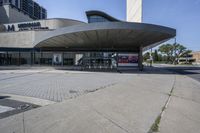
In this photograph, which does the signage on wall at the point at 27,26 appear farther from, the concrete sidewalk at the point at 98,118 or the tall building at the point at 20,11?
the concrete sidewalk at the point at 98,118

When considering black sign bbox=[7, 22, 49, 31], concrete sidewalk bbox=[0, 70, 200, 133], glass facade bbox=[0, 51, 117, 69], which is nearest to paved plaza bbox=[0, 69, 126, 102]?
concrete sidewalk bbox=[0, 70, 200, 133]

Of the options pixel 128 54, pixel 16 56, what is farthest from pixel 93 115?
pixel 16 56

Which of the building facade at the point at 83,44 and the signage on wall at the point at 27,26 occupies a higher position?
the signage on wall at the point at 27,26

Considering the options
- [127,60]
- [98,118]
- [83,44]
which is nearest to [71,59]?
[83,44]

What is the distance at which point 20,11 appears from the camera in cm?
7162

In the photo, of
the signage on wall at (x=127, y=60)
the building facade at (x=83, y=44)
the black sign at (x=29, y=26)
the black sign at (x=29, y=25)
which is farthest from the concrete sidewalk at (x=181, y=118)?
the black sign at (x=29, y=25)

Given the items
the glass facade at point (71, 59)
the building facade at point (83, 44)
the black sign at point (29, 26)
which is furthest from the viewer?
the black sign at point (29, 26)

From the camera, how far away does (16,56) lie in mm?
36719

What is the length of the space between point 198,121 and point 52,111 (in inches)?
177

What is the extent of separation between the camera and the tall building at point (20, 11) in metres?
61.9

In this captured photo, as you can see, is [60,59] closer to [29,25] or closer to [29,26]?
[29,26]

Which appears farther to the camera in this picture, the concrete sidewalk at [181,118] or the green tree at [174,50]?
the green tree at [174,50]

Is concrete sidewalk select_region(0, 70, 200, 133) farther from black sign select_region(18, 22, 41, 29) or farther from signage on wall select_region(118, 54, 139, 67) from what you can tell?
black sign select_region(18, 22, 41, 29)

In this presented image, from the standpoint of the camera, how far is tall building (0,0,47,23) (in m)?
61.9
